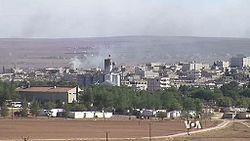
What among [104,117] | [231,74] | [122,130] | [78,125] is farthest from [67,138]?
[231,74]

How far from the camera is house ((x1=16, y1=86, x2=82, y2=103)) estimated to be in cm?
9562

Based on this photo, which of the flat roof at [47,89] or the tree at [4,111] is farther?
the flat roof at [47,89]

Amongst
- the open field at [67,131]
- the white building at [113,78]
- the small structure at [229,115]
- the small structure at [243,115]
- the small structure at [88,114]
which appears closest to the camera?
the open field at [67,131]

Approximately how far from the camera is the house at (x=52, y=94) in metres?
95.6

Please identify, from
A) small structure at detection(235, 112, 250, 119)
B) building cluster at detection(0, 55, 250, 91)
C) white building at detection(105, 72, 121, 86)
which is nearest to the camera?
small structure at detection(235, 112, 250, 119)

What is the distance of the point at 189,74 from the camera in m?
197

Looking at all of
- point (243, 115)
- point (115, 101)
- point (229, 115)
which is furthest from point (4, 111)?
point (243, 115)

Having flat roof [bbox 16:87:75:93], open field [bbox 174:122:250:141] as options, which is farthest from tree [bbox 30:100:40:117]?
open field [bbox 174:122:250:141]

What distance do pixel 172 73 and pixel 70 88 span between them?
103m

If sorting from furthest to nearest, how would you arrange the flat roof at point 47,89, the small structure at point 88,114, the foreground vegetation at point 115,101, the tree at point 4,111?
the flat roof at point 47,89
the foreground vegetation at point 115,101
the small structure at point 88,114
the tree at point 4,111

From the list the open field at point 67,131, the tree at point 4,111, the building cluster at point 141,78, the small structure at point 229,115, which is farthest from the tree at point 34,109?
the building cluster at point 141,78

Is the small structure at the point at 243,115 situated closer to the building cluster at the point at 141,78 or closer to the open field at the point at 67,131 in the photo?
the open field at the point at 67,131

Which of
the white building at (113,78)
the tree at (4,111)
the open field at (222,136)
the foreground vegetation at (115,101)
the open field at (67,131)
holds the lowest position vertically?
the open field at (222,136)

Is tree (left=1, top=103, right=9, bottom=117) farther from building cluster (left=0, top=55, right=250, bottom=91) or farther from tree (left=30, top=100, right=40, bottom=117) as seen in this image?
building cluster (left=0, top=55, right=250, bottom=91)
